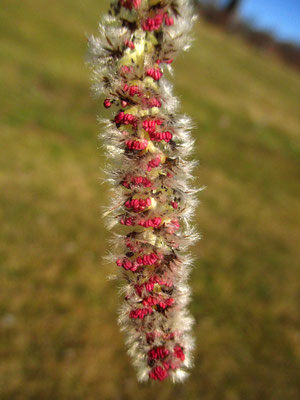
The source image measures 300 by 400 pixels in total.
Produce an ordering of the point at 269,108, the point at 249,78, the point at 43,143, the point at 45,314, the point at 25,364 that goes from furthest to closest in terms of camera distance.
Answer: the point at 249,78 < the point at 269,108 < the point at 43,143 < the point at 45,314 < the point at 25,364

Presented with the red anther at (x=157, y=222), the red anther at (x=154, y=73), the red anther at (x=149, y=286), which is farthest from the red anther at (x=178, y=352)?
the red anther at (x=154, y=73)

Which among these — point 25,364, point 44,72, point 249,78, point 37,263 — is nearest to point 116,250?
point 25,364

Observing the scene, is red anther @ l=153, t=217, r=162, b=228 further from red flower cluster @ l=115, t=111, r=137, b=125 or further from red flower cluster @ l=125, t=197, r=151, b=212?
red flower cluster @ l=115, t=111, r=137, b=125

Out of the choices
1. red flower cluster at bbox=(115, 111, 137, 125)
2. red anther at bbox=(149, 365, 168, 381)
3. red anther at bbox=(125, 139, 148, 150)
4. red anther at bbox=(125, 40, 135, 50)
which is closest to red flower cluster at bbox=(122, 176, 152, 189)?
red anther at bbox=(125, 139, 148, 150)

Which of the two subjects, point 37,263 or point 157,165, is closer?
point 157,165

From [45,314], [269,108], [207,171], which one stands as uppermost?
[269,108]

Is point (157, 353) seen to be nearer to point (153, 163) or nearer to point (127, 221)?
point (127, 221)

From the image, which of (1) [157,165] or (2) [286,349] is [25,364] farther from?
(1) [157,165]
